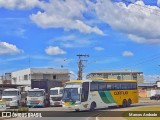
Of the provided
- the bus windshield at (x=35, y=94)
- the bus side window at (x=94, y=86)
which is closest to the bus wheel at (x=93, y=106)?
the bus side window at (x=94, y=86)

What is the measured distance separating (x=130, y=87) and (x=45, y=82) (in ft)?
43.1

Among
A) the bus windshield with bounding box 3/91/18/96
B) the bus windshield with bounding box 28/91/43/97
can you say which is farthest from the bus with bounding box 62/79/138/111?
the bus windshield with bounding box 3/91/18/96

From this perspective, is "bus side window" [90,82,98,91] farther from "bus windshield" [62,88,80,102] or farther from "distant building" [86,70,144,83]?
"distant building" [86,70,144,83]

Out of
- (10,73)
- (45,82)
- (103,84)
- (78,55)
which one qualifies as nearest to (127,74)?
(10,73)

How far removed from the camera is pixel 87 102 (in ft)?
130

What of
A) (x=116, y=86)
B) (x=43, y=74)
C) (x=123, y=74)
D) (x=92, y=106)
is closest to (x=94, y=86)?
(x=92, y=106)

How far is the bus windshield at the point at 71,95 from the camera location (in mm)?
38938

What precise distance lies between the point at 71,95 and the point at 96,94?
129 inches

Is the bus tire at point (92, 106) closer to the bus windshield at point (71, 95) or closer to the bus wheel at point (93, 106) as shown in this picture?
the bus wheel at point (93, 106)

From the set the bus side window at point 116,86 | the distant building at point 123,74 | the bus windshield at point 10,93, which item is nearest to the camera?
the bus side window at point 116,86

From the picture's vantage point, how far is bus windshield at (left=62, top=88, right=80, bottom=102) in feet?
128

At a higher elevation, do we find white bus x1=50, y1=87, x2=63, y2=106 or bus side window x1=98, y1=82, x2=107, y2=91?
bus side window x1=98, y1=82, x2=107, y2=91

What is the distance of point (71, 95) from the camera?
39.3 meters

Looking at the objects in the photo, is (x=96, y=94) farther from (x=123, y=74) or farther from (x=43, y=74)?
(x=123, y=74)
